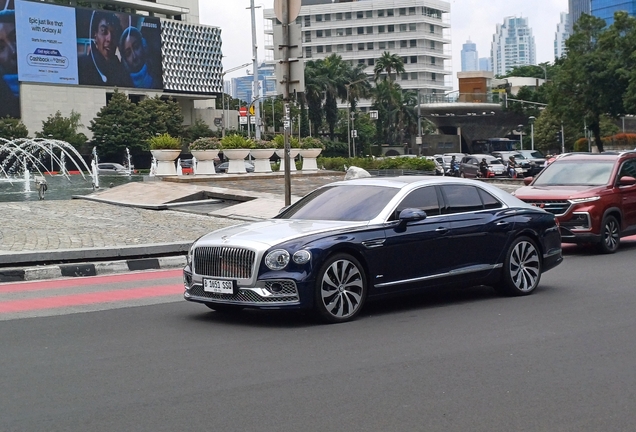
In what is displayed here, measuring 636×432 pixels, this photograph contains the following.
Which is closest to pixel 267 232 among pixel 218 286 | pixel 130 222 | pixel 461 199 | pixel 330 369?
pixel 218 286

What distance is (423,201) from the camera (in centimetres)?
1048

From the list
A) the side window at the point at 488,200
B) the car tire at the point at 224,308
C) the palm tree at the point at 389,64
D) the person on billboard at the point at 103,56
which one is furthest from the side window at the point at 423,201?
the palm tree at the point at 389,64

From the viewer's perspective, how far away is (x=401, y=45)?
6284 inches

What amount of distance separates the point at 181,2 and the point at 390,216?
386 ft

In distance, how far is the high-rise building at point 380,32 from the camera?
158375 mm

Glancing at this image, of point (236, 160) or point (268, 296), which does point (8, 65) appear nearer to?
point (236, 160)

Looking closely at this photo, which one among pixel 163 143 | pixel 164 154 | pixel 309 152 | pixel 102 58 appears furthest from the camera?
pixel 102 58

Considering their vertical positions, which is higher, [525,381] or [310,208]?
[310,208]

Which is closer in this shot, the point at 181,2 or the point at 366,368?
the point at 366,368

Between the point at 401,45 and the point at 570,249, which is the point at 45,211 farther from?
the point at 401,45

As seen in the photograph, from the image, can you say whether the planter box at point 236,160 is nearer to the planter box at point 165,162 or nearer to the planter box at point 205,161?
the planter box at point 205,161

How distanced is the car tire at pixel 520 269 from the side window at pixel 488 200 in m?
0.48

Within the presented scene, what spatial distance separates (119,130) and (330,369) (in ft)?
297

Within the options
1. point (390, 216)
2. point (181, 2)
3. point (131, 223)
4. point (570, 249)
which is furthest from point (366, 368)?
point (181, 2)
